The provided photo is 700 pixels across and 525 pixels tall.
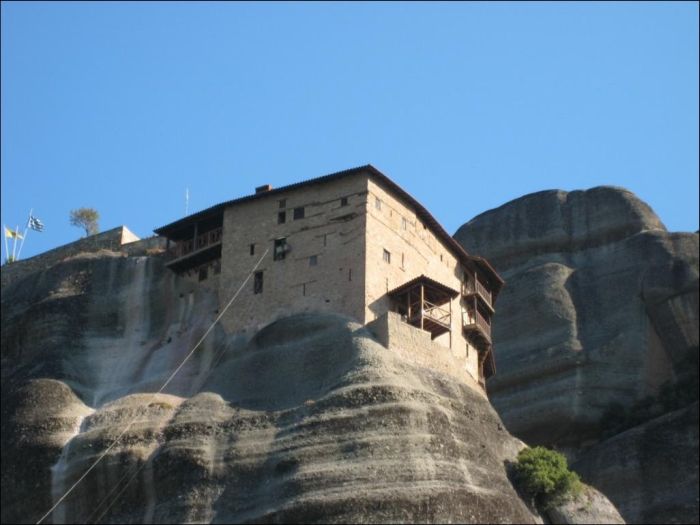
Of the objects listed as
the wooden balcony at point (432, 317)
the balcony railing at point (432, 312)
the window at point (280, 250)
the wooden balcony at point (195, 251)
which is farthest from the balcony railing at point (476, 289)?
the wooden balcony at point (195, 251)

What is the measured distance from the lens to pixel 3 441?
61719 millimetres

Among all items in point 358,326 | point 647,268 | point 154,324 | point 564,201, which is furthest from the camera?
point 564,201

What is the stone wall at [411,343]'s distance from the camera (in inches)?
2360

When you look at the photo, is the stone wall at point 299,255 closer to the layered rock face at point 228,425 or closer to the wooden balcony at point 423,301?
the layered rock face at point 228,425

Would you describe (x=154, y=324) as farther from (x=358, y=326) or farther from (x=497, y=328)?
(x=497, y=328)

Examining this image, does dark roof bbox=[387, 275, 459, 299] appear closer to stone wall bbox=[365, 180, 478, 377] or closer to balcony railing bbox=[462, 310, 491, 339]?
stone wall bbox=[365, 180, 478, 377]

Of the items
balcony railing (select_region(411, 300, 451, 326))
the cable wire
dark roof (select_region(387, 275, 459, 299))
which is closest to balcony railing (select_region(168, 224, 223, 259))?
the cable wire

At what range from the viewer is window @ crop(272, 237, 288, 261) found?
65.9 metres

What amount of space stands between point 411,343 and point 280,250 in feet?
30.4

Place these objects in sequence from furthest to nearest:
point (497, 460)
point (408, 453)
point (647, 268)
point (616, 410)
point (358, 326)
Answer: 1. point (647, 268)
2. point (616, 410)
3. point (358, 326)
4. point (497, 460)
5. point (408, 453)

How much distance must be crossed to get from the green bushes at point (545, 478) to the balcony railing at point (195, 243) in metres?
21.2

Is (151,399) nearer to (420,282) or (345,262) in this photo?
(345,262)

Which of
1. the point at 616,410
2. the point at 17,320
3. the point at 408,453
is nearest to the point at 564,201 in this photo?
the point at 616,410

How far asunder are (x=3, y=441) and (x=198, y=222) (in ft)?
53.9
